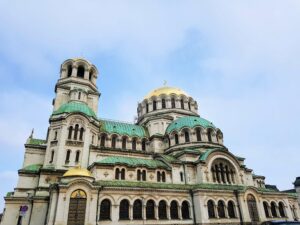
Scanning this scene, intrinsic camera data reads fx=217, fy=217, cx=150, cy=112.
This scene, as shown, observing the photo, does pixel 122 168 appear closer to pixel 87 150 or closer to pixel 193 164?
pixel 87 150

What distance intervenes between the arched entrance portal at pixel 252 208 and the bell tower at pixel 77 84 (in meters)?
26.9

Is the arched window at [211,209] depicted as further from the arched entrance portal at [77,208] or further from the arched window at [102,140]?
the arched window at [102,140]

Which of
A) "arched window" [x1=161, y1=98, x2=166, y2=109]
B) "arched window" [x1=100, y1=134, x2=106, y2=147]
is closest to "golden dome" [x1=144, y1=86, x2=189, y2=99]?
"arched window" [x1=161, y1=98, x2=166, y2=109]

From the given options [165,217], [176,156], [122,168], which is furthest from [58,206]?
[176,156]

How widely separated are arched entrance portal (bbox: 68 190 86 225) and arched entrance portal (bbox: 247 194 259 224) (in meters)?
20.9

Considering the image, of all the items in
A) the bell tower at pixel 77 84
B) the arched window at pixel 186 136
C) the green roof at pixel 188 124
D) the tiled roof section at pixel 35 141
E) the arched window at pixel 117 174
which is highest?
the bell tower at pixel 77 84

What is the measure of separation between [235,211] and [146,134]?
1842cm

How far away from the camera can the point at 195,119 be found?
1448 inches

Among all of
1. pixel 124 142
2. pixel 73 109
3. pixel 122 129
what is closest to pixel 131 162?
pixel 124 142

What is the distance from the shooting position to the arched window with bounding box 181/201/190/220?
25766mm

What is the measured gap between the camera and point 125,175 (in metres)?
27.3

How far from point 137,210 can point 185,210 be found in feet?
20.5

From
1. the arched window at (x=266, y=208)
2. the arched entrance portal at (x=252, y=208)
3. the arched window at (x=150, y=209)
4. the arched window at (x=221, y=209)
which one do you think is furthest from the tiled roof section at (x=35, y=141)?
the arched window at (x=266, y=208)

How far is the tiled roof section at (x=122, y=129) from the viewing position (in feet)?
117
